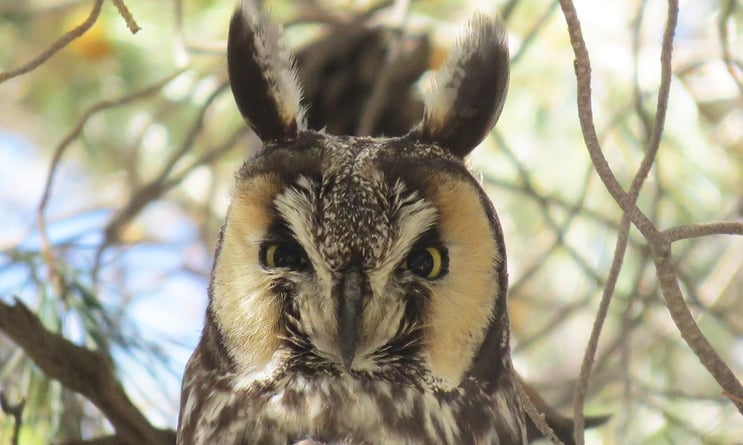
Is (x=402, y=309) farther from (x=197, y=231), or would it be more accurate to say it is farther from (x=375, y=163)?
(x=197, y=231)

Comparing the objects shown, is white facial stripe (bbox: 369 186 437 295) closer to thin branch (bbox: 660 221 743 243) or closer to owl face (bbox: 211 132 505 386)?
owl face (bbox: 211 132 505 386)

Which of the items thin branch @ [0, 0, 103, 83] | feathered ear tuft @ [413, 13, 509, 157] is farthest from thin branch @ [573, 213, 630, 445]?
thin branch @ [0, 0, 103, 83]

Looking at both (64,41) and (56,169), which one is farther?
(56,169)

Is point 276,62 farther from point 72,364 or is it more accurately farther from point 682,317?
point 682,317

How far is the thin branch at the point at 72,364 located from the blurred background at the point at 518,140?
0.51 meters

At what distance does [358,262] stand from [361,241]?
35mm

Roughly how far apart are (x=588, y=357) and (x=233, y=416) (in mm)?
578

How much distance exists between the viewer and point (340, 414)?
1.70m

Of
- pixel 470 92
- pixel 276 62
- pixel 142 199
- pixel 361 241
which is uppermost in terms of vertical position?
pixel 142 199

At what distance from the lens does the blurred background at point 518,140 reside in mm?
2662

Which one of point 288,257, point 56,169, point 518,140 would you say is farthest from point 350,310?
point 518,140

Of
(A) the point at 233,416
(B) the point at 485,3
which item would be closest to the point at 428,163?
(A) the point at 233,416

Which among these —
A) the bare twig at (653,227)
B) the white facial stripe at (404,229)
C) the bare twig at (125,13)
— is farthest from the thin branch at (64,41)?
the bare twig at (653,227)

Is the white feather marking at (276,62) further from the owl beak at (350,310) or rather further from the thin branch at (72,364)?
the thin branch at (72,364)
